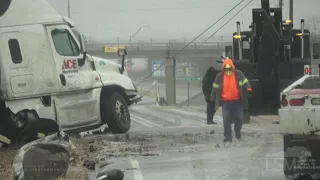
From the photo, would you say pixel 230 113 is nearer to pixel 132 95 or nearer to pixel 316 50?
pixel 132 95

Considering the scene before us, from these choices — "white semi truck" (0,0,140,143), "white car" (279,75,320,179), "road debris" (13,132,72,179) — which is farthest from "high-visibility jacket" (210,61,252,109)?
"road debris" (13,132,72,179)

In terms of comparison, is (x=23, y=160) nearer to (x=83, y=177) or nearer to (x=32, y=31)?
(x=83, y=177)

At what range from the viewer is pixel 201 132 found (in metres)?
11.9

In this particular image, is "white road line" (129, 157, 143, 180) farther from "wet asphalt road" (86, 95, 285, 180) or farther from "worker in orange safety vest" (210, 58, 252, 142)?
"worker in orange safety vest" (210, 58, 252, 142)

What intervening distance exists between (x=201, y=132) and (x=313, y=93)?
5.65 m

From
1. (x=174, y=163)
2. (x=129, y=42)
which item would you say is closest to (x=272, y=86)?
(x=174, y=163)

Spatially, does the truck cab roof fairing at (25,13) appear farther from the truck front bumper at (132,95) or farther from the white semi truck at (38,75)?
the truck front bumper at (132,95)

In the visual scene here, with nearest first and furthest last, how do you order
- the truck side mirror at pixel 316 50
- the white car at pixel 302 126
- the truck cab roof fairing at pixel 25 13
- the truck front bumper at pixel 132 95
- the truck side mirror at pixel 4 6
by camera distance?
1. the white car at pixel 302 126
2. the truck side mirror at pixel 4 6
3. the truck cab roof fairing at pixel 25 13
4. the truck front bumper at pixel 132 95
5. the truck side mirror at pixel 316 50

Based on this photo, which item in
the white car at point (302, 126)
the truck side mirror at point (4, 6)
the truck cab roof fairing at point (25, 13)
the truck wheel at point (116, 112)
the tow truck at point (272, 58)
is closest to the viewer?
the white car at point (302, 126)

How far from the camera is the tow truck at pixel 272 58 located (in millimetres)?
11945

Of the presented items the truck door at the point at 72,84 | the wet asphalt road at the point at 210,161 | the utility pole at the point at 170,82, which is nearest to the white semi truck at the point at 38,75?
the truck door at the point at 72,84

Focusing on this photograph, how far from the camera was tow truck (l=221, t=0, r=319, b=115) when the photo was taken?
39.2 ft

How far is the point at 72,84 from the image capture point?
33.4 feet

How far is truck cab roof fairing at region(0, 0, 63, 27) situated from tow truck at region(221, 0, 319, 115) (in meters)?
4.75
